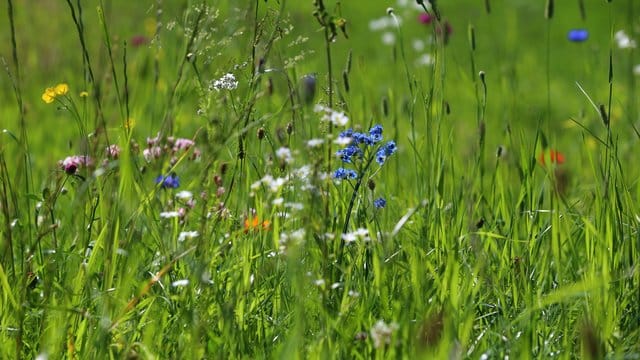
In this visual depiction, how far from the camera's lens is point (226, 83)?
76.9 inches

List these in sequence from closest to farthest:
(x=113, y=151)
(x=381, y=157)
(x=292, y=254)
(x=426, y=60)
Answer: (x=292, y=254) → (x=381, y=157) → (x=113, y=151) → (x=426, y=60)

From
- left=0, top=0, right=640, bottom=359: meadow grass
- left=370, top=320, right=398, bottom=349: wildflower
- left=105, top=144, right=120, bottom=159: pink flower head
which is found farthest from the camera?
left=105, top=144, right=120, bottom=159: pink flower head

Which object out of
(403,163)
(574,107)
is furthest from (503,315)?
(574,107)

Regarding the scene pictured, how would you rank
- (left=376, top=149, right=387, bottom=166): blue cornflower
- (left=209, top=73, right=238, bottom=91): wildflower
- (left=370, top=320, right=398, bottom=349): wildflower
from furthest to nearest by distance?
(left=376, top=149, right=387, bottom=166): blue cornflower < (left=209, top=73, right=238, bottom=91): wildflower < (left=370, top=320, right=398, bottom=349): wildflower

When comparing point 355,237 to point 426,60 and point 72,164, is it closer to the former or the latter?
point 72,164

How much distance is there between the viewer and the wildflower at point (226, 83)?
6.37ft

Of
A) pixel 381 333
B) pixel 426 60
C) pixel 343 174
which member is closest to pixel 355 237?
pixel 343 174

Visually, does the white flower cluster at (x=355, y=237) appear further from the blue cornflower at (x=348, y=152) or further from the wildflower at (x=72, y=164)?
the wildflower at (x=72, y=164)

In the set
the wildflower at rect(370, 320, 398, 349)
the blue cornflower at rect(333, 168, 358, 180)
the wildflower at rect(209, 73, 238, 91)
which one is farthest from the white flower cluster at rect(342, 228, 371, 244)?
the wildflower at rect(209, 73, 238, 91)

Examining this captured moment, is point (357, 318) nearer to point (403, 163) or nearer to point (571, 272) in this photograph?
point (571, 272)

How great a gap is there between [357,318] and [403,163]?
2849 mm

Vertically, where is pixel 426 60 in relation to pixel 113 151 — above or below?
above

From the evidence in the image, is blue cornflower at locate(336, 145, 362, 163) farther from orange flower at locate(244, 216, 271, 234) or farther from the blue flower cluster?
orange flower at locate(244, 216, 271, 234)

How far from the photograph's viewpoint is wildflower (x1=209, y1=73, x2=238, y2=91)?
1942 mm
